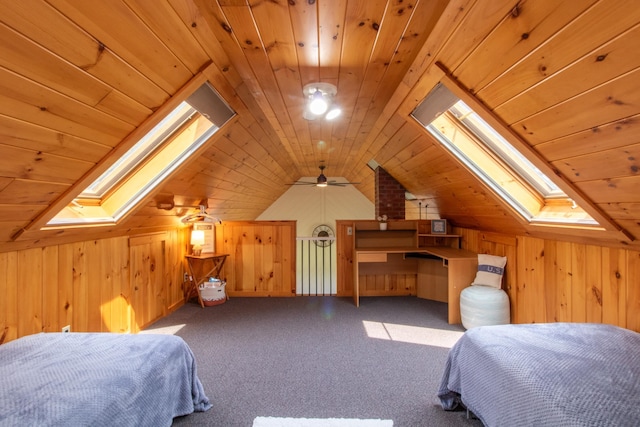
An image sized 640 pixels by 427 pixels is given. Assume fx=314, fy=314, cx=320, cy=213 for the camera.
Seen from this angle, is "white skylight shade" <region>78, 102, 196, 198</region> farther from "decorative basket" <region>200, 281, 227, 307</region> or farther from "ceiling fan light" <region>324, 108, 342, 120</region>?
"decorative basket" <region>200, 281, 227, 307</region>

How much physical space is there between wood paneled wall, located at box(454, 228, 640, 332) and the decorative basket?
375cm

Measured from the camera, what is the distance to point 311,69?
6.22 ft

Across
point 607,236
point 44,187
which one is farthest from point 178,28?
point 607,236

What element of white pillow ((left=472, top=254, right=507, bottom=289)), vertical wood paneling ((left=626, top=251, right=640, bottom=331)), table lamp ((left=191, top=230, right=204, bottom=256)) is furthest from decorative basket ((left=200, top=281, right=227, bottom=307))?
vertical wood paneling ((left=626, top=251, right=640, bottom=331))

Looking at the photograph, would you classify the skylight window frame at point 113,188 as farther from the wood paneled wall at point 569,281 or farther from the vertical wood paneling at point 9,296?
the wood paneled wall at point 569,281

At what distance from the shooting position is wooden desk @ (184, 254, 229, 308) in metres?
4.53

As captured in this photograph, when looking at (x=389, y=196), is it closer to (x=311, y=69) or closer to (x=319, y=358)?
(x=319, y=358)

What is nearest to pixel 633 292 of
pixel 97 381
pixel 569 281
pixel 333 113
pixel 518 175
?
pixel 569 281

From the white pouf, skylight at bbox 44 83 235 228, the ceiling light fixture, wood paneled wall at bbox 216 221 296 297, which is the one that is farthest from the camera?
wood paneled wall at bbox 216 221 296 297

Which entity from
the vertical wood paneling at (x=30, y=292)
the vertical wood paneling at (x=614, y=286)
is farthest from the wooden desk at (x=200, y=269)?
the vertical wood paneling at (x=614, y=286)

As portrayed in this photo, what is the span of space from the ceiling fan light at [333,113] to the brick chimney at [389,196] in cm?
258

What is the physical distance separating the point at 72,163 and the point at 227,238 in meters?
3.43

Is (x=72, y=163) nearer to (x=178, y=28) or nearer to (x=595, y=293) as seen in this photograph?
(x=178, y=28)

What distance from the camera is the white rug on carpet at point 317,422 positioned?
1978 millimetres
